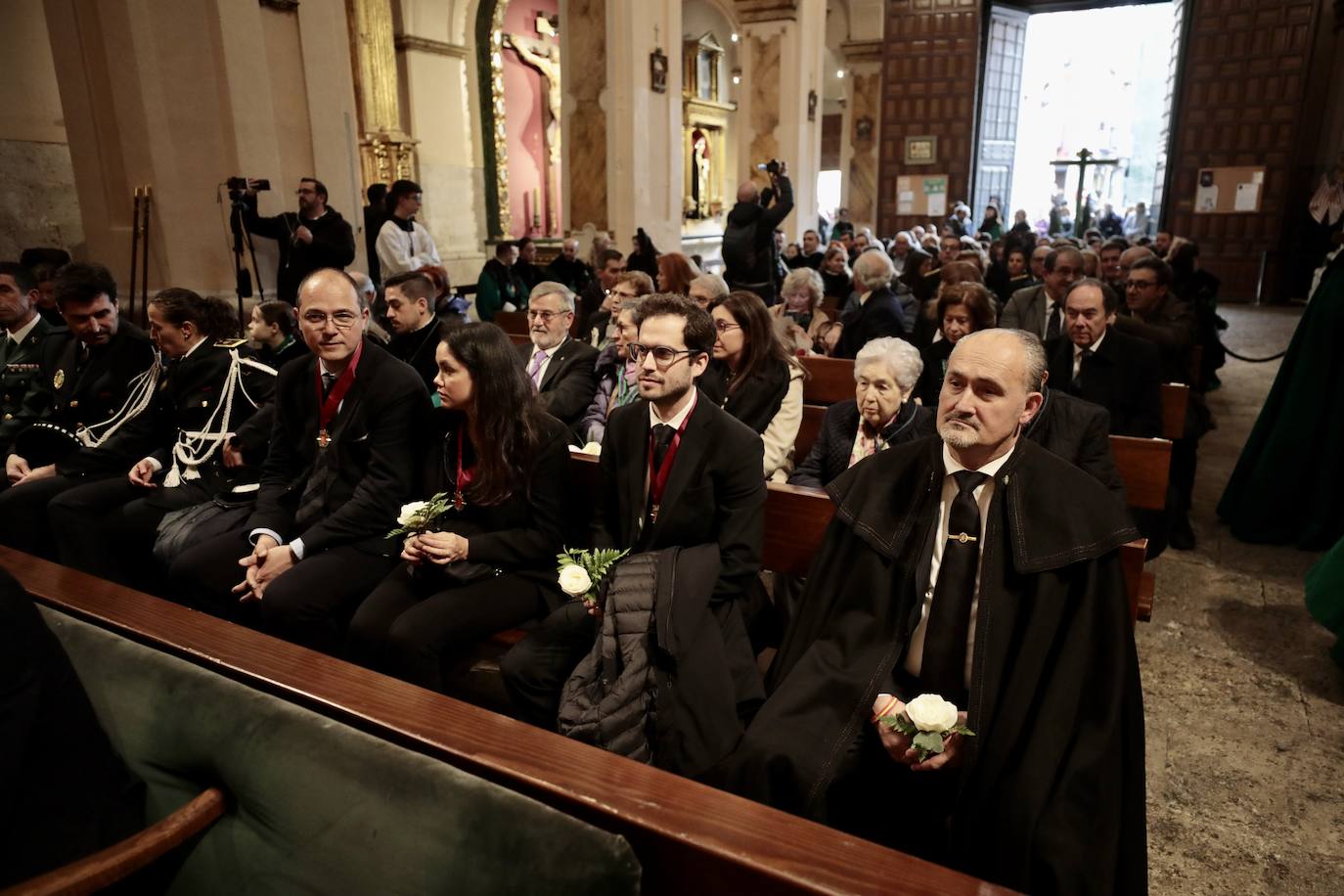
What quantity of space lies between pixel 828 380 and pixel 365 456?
288cm

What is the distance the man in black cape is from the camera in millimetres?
1774

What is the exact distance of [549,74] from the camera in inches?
Result: 581

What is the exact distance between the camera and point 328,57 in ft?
22.7

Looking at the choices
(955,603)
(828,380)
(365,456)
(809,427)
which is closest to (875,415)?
(809,427)

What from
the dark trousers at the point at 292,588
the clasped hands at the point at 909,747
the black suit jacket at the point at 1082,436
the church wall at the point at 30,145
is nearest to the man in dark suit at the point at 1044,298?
the black suit jacket at the point at 1082,436

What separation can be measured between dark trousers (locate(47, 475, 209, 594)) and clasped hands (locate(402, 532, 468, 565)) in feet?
5.20

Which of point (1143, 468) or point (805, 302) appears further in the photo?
point (805, 302)

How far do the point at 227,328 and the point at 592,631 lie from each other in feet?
8.57

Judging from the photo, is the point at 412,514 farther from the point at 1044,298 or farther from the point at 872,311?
the point at 1044,298

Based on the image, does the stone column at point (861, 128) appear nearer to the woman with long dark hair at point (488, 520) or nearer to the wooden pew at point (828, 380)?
the wooden pew at point (828, 380)

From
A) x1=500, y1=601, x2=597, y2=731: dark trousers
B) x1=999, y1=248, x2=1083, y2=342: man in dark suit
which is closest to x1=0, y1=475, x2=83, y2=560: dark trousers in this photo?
x1=500, y1=601, x2=597, y2=731: dark trousers

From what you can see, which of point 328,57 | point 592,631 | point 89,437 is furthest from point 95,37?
point 592,631

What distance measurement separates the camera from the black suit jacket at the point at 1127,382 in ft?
13.1

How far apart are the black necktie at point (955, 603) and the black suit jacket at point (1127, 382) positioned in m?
2.41
